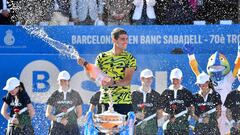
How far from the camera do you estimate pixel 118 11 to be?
1423cm

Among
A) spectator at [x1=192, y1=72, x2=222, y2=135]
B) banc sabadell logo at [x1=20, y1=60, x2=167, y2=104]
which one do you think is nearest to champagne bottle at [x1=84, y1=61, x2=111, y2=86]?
spectator at [x1=192, y1=72, x2=222, y2=135]

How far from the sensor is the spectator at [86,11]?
14.4 meters

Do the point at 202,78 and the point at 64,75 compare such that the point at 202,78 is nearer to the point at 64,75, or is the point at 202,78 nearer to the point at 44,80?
the point at 64,75

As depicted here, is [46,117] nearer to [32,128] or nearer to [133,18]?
[32,128]

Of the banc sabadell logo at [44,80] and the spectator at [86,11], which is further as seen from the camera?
the spectator at [86,11]

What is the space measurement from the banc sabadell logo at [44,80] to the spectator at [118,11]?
1477mm

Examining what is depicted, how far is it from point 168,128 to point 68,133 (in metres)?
1.64

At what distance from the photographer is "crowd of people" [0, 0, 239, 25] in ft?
46.4

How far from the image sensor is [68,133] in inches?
494

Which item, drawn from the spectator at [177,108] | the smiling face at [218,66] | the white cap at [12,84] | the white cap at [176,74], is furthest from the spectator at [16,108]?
the smiling face at [218,66]

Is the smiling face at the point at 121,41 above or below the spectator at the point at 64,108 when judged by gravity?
above

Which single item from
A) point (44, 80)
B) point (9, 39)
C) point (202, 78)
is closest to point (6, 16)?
point (9, 39)

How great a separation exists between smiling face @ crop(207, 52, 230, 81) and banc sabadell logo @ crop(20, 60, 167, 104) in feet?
6.79

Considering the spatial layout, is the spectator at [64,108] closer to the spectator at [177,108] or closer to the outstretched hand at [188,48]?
the spectator at [177,108]
